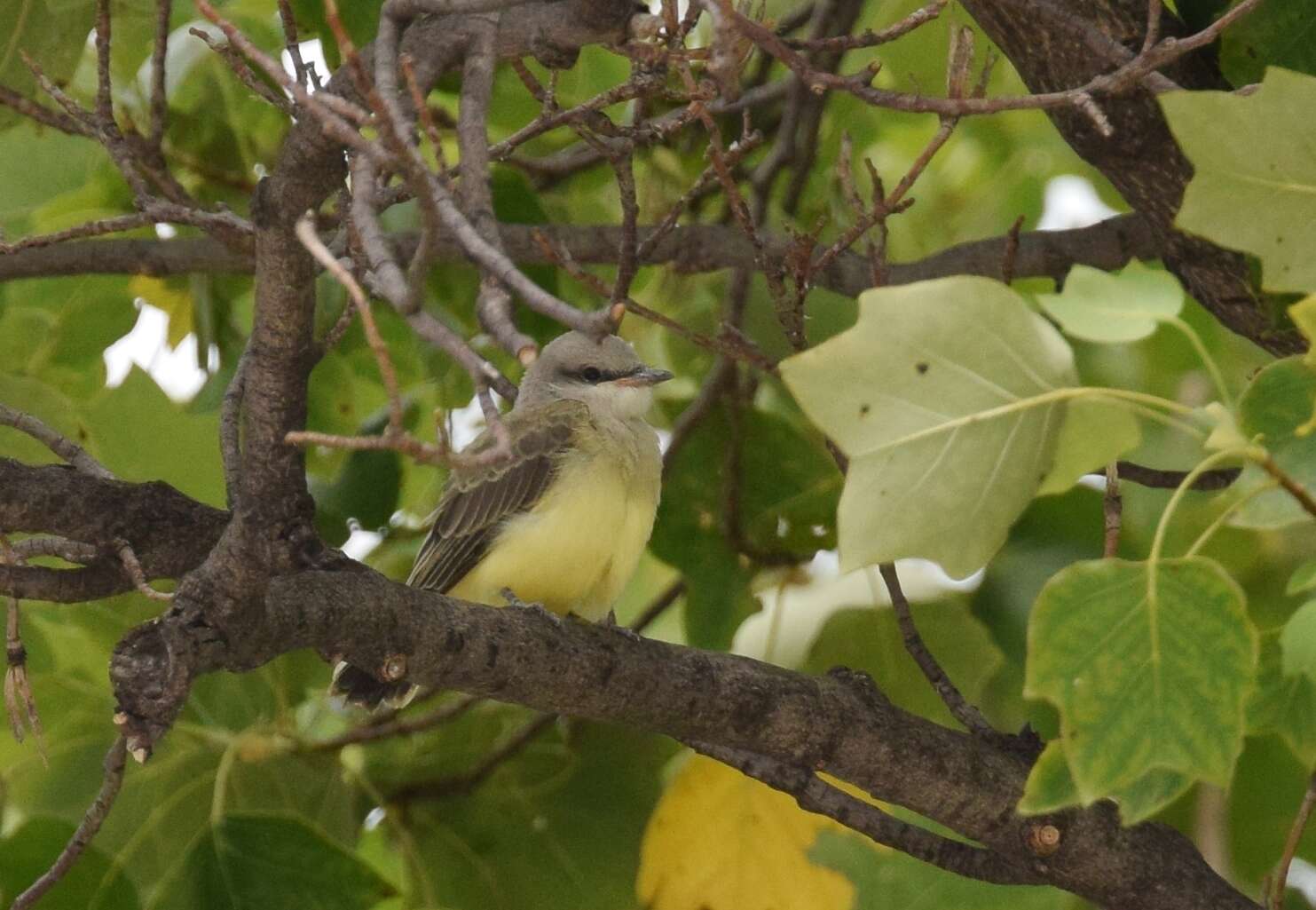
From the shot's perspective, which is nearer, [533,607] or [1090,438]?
[1090,438]

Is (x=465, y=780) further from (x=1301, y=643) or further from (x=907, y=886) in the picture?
(x=1301, y=643)

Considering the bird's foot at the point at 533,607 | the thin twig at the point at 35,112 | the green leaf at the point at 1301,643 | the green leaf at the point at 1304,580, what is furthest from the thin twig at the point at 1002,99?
the thin twig at the point at 35,112

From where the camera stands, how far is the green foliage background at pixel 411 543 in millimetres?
2963

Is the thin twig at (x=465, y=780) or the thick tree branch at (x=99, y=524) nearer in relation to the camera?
the thick tree branch at (x=99, y=524)

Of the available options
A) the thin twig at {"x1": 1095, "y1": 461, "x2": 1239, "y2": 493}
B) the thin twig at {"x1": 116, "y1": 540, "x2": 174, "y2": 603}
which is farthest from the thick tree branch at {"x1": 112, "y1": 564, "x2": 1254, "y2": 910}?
the thin twig at {"x1": 1095, "y1": 461, "x2": 1239, "y2": 493}

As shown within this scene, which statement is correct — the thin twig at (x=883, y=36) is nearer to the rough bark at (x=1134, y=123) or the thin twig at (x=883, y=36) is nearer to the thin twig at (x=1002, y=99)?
the thin twig at (x=1002, y=99)

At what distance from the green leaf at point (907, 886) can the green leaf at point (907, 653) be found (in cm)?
41

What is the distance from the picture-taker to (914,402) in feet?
5.79

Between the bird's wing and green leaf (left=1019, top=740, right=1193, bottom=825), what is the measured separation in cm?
173

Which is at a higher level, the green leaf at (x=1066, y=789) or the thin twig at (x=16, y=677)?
the thin twig at (x=16, y=677)

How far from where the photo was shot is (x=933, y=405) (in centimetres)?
177

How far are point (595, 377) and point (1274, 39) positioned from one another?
179 centimetres

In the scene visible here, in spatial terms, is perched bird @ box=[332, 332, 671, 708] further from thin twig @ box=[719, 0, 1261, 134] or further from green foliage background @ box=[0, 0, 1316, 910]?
thin twig @ box=[719, 0, 1261, 134]

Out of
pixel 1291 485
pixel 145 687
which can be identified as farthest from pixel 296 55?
pixel 1291 485
